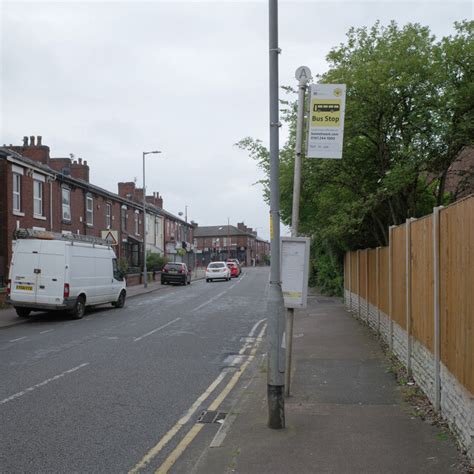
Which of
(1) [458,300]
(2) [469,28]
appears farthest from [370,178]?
(1) [458,300]

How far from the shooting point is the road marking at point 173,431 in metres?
5.03

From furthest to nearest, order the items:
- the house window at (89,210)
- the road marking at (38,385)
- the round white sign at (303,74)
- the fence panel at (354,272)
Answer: the house window at (89,210) < the fence panel at (354,272) < the road marking at (38,385) < the round white sign at (303,74)

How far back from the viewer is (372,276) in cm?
1319

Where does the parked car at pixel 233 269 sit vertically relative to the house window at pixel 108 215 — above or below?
below

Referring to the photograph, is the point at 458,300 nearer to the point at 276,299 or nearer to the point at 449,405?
the point at 449,405

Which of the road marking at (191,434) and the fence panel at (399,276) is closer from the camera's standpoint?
the road marking at (191,434)

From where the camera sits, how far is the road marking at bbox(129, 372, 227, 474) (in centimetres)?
503

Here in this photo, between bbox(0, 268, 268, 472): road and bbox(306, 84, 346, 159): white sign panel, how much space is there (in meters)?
3.76

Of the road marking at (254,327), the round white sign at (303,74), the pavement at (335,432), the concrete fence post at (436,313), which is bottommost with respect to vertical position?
the road marking at (254,327)

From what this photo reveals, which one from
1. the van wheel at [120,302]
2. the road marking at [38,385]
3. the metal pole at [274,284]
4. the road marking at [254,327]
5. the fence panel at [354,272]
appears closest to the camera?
the metal pole at [274,284]

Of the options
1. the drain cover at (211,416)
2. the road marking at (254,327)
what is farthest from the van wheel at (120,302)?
the drain cover at (211,416)

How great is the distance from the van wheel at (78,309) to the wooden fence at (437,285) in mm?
10561

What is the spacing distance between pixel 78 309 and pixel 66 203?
586 inches

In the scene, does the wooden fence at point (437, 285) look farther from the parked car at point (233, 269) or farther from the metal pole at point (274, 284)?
the parked car at point (233, 269)
